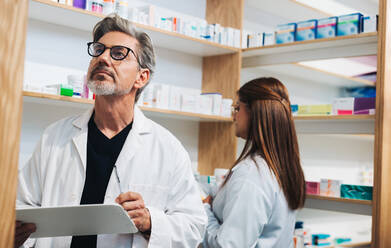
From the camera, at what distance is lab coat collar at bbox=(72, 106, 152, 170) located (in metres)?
1.86

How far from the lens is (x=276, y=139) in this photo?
7.57ft

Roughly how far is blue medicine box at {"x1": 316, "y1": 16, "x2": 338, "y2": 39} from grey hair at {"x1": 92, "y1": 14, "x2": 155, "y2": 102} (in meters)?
1.62

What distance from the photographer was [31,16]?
9.30ft

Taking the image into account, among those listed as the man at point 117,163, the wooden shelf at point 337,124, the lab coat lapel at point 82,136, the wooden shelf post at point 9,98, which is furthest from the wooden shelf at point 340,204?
the wooden shelf post at point 9,98

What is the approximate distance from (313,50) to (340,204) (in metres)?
1.12

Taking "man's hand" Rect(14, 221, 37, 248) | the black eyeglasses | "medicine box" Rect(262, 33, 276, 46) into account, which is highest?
"medicine box" Rect(262, 33, 276, 46)

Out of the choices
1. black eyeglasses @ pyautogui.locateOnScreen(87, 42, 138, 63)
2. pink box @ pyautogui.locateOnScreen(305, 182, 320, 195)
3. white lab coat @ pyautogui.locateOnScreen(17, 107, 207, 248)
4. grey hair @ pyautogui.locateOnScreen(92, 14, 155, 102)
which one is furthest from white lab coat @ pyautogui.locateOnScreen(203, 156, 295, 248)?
pink box @ pyautogui.locateOnScreen(305, 182, 320, 195)

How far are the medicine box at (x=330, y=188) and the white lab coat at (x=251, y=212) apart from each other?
42.9 inches

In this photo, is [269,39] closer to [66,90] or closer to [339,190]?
[339,190]

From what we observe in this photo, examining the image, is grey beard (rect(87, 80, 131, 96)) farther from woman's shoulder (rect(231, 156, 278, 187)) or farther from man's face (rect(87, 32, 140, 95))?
woman's shoulder (rect(231, 156, 278, 187))

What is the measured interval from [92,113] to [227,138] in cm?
176

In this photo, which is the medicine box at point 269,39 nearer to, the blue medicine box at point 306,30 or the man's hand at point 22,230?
the blue medicine box at point 306,30

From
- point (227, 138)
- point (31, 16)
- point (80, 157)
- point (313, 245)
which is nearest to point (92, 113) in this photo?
point (80, 157)

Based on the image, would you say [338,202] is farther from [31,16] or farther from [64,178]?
[31,16]
